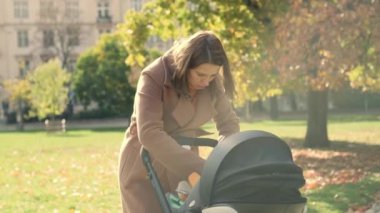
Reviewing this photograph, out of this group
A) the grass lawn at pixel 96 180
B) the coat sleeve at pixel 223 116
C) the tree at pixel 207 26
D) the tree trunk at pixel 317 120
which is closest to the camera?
the coat sleeve at pixel 223 116

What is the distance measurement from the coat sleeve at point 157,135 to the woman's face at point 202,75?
168mm

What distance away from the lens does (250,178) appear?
A: 108 inches

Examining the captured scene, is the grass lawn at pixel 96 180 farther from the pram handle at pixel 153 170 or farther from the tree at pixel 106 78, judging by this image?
the tree at pixel 106 78

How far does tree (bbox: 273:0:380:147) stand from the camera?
42.3ft

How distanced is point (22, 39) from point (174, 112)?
2720 inches

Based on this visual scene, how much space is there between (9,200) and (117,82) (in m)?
41.6

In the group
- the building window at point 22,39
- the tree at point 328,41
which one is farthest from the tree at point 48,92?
the tree at point 328,41

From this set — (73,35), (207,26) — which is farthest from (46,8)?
(207,26)

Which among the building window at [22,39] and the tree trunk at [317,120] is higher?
the building window at [22,39]

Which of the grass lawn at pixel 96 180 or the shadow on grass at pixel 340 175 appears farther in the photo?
the grass lawn at pixel 96 180

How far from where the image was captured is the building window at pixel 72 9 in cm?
6359

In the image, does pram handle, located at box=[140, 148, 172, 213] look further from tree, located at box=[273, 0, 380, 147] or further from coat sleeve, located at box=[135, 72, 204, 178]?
tree, located at box=[273, 0, 380, 147]

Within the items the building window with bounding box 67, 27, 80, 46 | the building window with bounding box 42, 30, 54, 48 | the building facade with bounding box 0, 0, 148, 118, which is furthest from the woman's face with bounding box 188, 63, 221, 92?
the building window with bounding box 42, 30, 54, 48

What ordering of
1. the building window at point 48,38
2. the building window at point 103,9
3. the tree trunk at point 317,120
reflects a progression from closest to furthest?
1. the tree trunk at point 317,120
2. the building window at point 48,38
3. the building window at point 103,9
